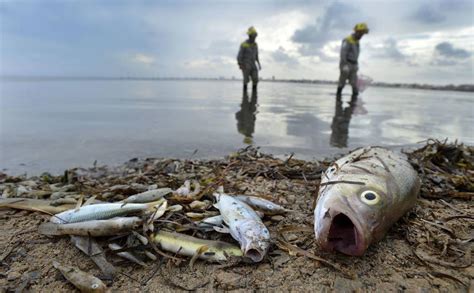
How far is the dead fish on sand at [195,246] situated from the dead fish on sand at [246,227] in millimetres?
101

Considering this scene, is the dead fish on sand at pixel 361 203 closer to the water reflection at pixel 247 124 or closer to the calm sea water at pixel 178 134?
the calm sea water at pixel 178 134

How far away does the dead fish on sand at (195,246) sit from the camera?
94.8 inches

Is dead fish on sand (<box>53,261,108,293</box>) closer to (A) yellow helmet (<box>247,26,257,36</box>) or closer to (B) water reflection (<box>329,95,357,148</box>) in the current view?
(B) water reflection (<box>329,95,357,148</box>)

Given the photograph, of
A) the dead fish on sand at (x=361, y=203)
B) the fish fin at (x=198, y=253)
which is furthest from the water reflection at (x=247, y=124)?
the fish fin at (x=198, y=253)

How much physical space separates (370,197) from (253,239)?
96 cm

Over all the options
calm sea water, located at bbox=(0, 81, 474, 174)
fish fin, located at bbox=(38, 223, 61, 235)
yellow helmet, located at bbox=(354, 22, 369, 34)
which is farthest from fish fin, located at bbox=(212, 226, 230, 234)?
yellow helmet, located at bbox=(354, 22, 369, 34)

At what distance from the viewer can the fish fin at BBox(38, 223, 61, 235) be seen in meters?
2.65

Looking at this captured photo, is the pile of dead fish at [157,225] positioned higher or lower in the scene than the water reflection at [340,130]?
higher

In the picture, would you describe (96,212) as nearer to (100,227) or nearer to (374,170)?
(100,227)

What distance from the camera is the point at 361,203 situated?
2.37m

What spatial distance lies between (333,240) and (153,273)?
1.36 meters

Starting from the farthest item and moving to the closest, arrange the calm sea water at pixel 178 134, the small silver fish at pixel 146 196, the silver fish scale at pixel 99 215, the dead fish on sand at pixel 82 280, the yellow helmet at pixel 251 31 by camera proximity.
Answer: the yellow helmet at pixel 251 31 → the calm sea water at pixel 178 134 → the small silver fish at pixel 146 196 → the silver fish scale at pixel 99 215 → the dead fish on sand at pixel 82 280

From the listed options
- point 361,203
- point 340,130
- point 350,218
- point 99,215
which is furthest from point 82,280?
point 340,130

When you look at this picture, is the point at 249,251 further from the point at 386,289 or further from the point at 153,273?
the point at 386,289
